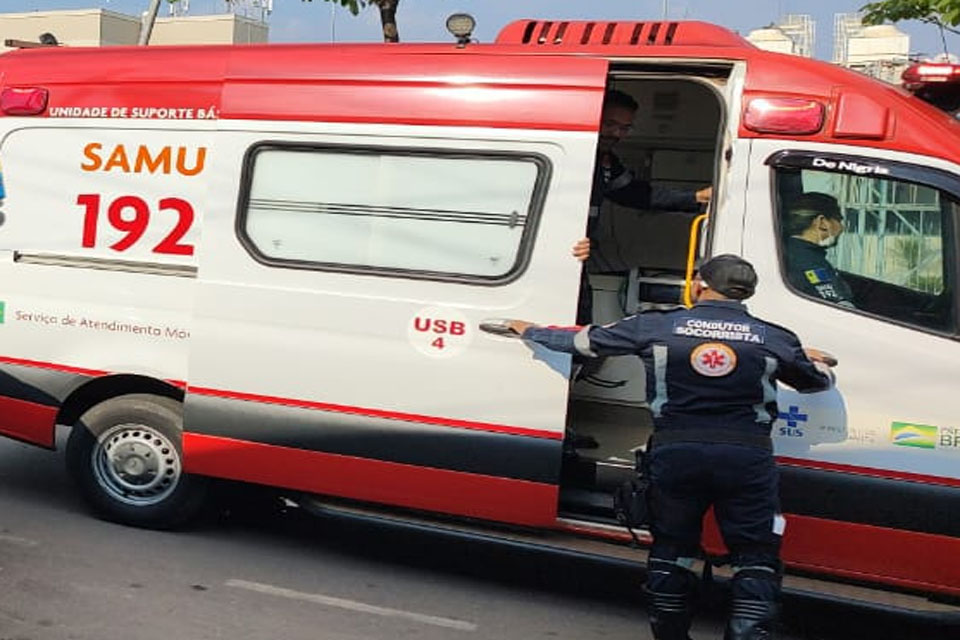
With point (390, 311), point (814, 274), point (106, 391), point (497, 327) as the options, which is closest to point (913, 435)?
point (814, 274)

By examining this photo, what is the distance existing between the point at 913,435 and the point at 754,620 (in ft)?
3.28

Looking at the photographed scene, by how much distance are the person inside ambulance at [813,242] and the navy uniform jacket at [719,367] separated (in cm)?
43

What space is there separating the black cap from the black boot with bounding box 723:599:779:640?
45.1 inches

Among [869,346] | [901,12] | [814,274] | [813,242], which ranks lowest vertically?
[869,346]

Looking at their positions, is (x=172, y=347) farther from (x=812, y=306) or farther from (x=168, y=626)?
(x=812, y=306)

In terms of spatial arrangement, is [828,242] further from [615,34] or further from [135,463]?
[135,463]

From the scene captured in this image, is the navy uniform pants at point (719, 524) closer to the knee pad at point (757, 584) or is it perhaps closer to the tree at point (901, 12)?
the knee pad at point (757, 584)

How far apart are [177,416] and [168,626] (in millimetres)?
1224

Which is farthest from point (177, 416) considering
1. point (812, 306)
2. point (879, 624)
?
point (879, 624)

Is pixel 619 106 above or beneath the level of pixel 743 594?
above

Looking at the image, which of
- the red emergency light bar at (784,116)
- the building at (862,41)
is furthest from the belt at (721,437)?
the building at (862,41)

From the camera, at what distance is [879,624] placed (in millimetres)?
4922

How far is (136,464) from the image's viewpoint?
17.3 ft

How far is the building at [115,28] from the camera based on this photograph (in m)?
33.0
